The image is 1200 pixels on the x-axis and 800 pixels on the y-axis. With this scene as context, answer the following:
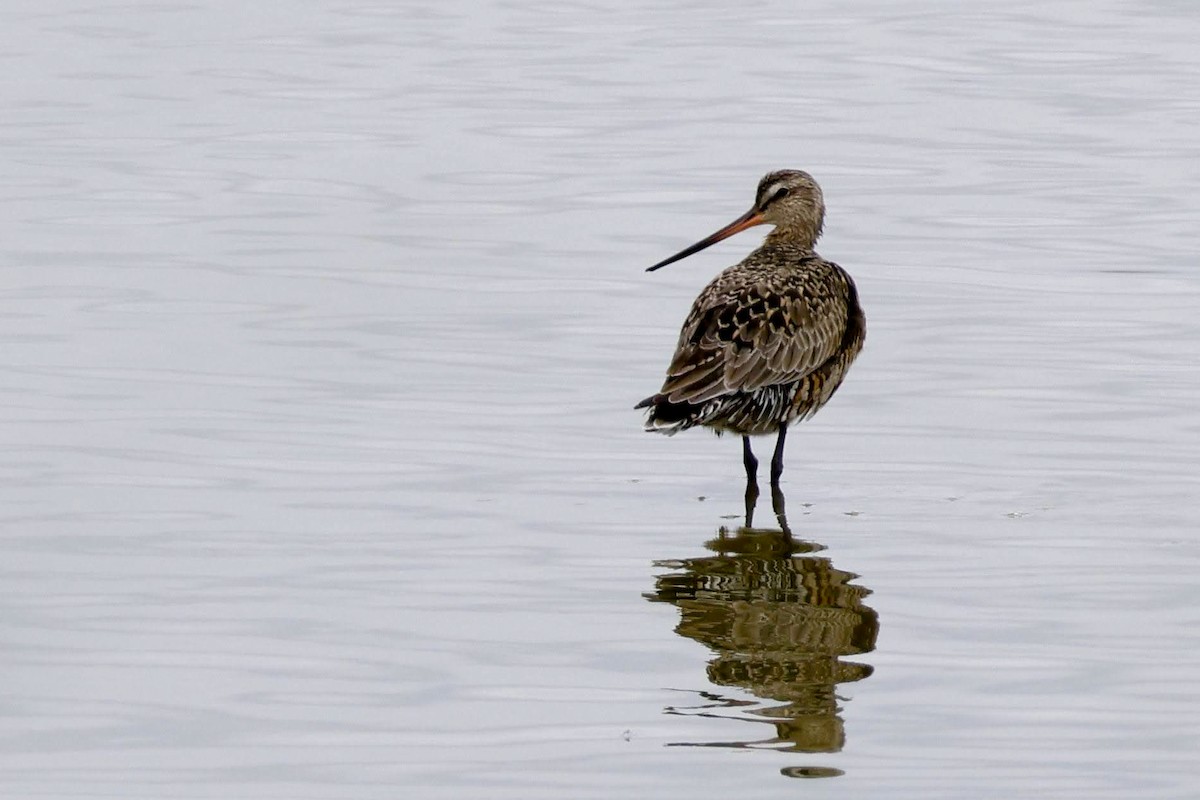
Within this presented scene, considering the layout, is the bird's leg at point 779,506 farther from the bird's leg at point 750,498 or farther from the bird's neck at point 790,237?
the bird's neck at point 790,237

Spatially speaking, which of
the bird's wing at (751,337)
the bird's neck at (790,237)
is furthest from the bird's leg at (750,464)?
the bird's neck at (790,237)

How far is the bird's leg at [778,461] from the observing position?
8602 millimetres

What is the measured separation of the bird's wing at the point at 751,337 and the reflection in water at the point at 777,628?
0.52m

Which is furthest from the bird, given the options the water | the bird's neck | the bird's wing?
the bird's neck

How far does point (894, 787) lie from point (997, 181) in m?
9.15

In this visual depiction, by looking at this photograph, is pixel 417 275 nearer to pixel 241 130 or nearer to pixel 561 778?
pixel 241 130

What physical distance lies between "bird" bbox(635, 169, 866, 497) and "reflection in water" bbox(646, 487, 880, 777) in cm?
46

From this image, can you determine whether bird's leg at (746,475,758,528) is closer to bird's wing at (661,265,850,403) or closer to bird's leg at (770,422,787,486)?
bird's leg at (770,422,787,486)

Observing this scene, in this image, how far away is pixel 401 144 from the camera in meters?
15.2

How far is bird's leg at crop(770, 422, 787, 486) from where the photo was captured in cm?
860

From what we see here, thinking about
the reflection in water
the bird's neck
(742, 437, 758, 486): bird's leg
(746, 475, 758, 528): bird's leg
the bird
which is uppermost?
the bird's neck

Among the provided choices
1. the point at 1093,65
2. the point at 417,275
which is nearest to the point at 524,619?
the point at 417,275

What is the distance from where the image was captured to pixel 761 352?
8.65m

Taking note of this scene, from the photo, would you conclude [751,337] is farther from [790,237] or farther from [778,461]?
[790,237]
